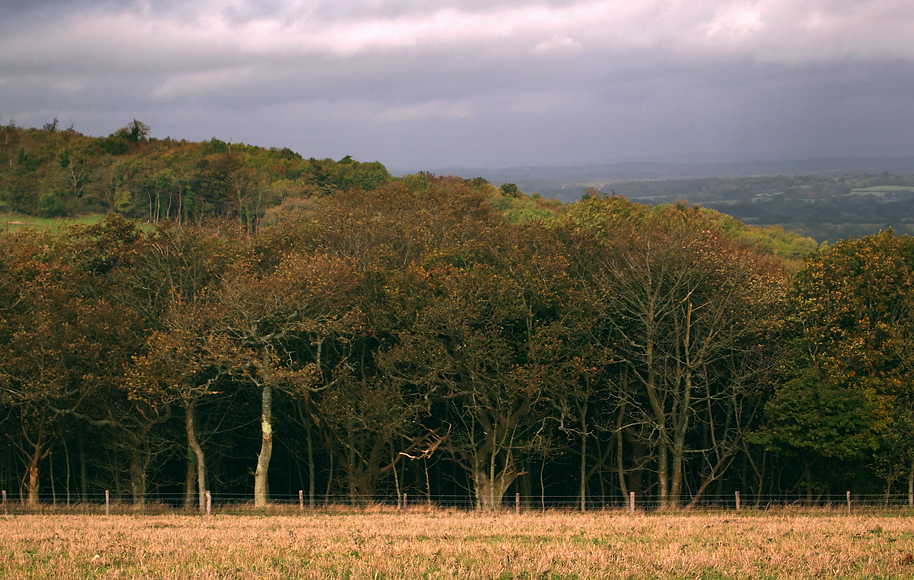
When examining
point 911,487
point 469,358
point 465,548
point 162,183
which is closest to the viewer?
point 465,548

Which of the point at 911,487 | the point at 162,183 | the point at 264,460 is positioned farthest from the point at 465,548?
the point at 162,183

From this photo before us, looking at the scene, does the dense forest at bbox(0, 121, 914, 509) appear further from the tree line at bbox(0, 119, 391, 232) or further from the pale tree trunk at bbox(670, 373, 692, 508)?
the tree line at bbox(0, 119, 391, 232)

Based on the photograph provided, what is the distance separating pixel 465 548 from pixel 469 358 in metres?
19.8

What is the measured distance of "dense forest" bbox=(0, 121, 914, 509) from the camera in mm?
36156

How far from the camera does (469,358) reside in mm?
37250

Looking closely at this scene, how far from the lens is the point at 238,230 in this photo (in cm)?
5456

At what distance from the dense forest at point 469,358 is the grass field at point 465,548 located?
11800 mm

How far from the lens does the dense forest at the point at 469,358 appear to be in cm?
3616

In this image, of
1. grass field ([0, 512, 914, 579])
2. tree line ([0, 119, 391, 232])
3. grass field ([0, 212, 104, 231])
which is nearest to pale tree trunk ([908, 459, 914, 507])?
grass field ([0, 512, 914, 579])

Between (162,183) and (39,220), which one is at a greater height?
(162,183)

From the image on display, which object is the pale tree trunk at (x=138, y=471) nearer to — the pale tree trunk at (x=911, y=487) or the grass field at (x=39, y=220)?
the pale tree trunk at (x=911, y=487)

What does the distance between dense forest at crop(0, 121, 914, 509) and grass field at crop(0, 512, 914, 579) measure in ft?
38.7

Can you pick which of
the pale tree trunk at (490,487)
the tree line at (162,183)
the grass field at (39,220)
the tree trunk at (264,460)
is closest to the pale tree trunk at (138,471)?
the tree trunk at (264,460)

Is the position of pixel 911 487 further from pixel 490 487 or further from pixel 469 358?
pixel 469 358
